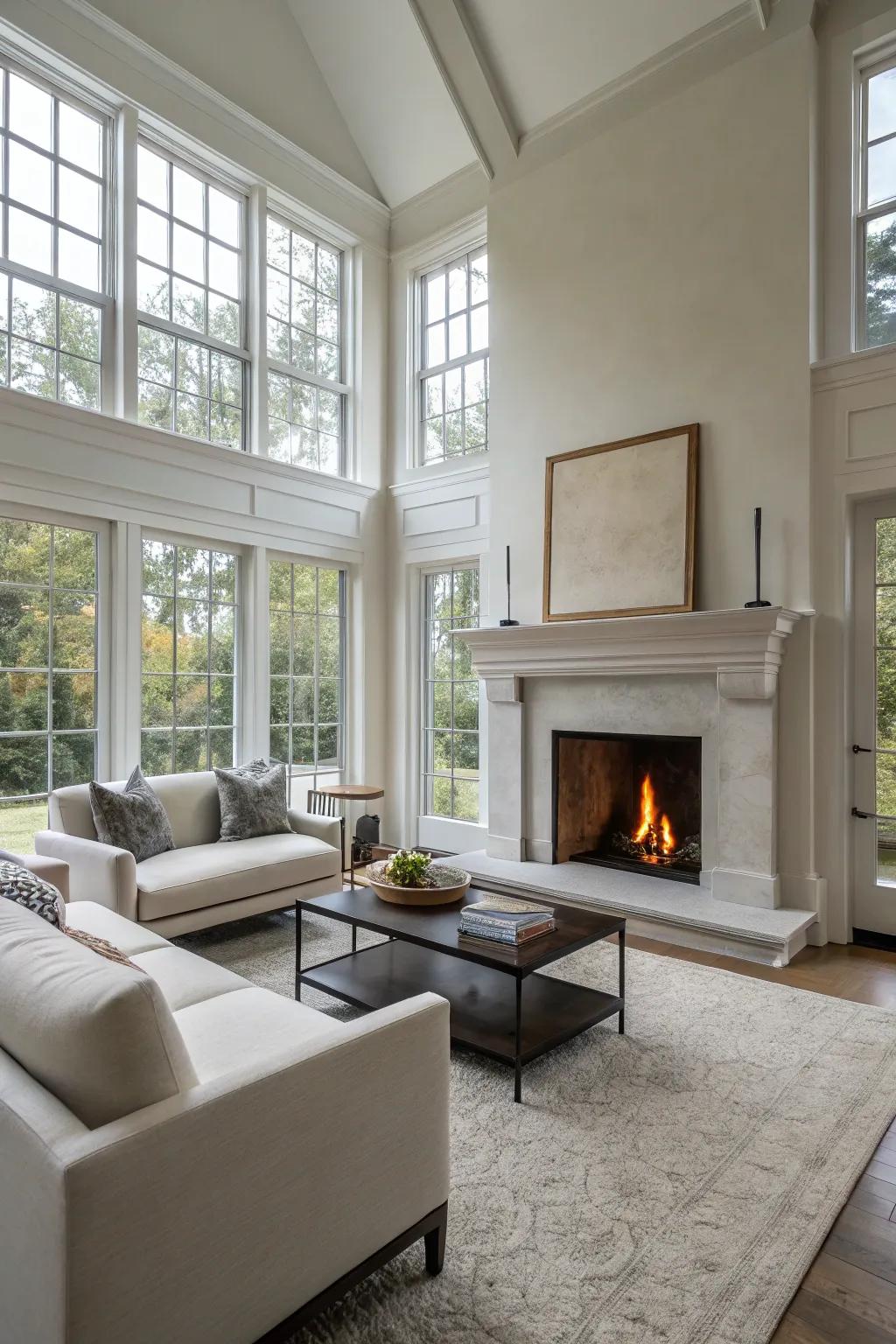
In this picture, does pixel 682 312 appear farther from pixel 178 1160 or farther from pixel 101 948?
pixel 178 1160

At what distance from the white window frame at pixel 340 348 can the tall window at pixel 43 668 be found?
161 cm

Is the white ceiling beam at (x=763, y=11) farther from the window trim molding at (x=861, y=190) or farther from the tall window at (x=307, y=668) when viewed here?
the tall window at (x=307, y=668)

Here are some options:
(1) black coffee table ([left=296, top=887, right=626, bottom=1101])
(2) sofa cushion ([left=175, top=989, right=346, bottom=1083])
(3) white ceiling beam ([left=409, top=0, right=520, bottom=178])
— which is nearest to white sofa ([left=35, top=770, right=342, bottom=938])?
(1) black coffee table ([left=296, top=887, right=626, bottom=1101])

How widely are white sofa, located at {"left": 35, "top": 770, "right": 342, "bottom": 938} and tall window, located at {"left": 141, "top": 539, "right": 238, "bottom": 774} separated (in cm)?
55

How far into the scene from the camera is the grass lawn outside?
4016mm

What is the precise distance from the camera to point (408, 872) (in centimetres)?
305

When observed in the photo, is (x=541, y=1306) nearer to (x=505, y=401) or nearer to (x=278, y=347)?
(x=505, y=401)

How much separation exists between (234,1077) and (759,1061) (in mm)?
2018

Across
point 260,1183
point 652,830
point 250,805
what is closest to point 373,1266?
point 260,1183

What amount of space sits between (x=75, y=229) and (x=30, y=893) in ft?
12.9

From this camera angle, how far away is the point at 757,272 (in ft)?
13.3

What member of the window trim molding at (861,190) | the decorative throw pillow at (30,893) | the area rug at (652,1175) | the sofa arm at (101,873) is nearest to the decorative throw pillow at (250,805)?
the sofa arm at (101,873)

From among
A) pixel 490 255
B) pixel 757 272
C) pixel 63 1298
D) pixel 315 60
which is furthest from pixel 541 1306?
pixel 315 60

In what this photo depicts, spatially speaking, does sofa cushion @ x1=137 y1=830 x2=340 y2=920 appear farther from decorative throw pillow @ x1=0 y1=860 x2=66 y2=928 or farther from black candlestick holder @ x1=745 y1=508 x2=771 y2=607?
black candlestick holder @ x1=745 y1=508 x2=771 y2=607
